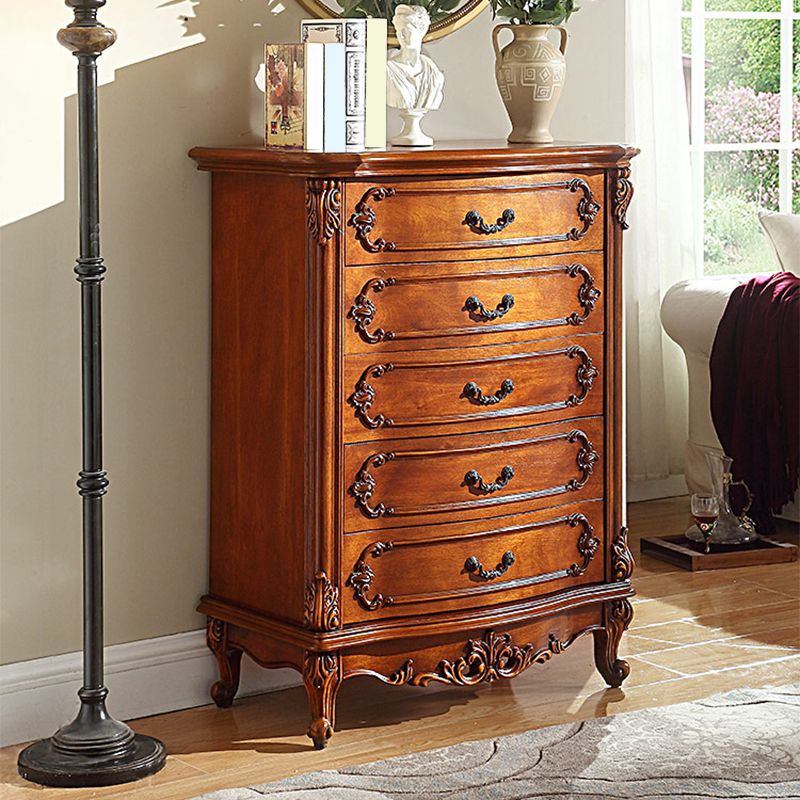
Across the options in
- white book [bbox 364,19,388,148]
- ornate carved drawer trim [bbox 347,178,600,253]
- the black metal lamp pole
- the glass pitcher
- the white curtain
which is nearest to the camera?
the black metal lamp pole

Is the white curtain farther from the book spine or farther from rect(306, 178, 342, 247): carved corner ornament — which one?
rect(306, 178, 342, 247): carved corner ornament

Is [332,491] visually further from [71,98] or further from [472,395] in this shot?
[71,98]

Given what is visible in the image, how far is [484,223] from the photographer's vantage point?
2.92 metres

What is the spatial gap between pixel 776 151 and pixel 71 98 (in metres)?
3.20

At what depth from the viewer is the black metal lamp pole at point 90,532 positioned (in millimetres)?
2695

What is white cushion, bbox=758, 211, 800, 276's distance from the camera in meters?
4.70

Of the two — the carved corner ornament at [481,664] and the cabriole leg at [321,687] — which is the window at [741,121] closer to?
the carved corner ornament at [481,664]

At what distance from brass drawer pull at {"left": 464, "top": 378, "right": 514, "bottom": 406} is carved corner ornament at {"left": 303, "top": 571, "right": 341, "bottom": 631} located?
426 millimetres

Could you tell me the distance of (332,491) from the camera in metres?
2.84

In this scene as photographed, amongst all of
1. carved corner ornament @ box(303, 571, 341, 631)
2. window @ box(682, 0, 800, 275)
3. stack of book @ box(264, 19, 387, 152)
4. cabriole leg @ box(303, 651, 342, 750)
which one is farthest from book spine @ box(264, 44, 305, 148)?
window @ box(682, 0, 800, 275)

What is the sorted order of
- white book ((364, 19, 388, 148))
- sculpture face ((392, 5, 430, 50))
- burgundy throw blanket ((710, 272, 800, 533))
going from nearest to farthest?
1. white book ((364, 19, 388, 148))
2. sculpture face ((392, 5, 430, 50))
3. burgundy throw blanket ((710, 272, 800, 533))

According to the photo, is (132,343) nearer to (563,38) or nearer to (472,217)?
(472,217)

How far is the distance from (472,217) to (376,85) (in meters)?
0.30

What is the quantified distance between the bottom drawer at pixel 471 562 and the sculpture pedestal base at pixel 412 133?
740 millimetres
